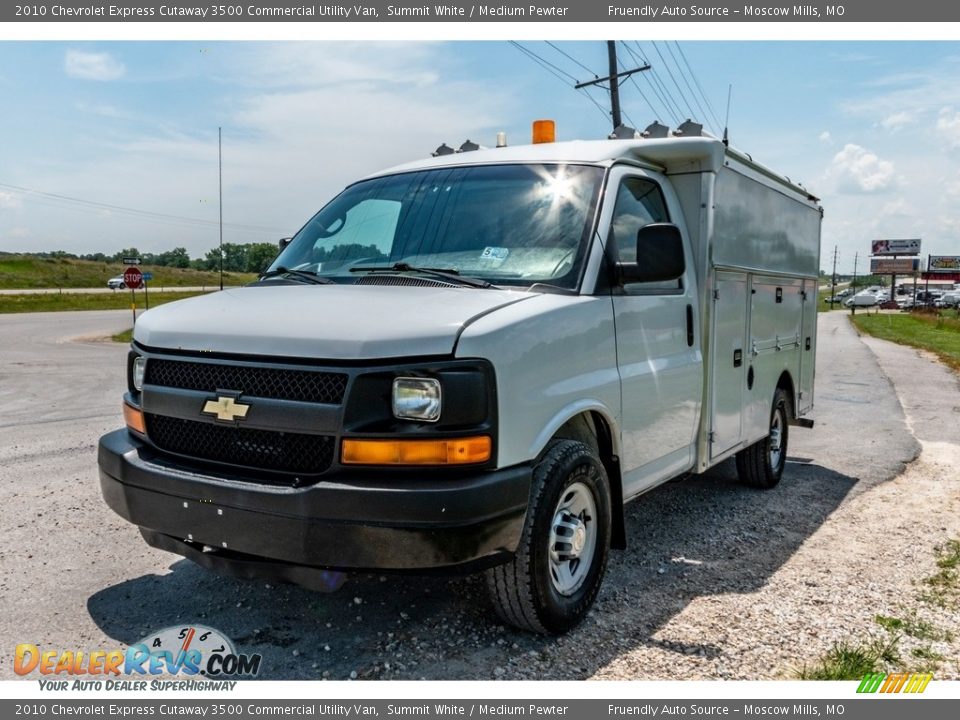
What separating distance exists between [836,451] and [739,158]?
14.2 ft

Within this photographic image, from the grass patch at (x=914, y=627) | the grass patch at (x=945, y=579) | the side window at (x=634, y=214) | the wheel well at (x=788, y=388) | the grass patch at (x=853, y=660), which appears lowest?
the grass patch at (x=945, y=579)

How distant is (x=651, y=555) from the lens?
15.9 ft

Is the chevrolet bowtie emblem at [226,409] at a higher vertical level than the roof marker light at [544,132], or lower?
lower

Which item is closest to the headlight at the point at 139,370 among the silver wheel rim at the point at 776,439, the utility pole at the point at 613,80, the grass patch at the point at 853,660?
the grass patch at the point at 853,660

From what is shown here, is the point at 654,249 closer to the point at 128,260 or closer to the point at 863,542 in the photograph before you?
the point at 863,542

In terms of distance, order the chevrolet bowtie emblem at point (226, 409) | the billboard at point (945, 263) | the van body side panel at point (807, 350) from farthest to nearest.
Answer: the billboard at point (945, 263)
the van body side panel at point (807, 350)
the chevrolet bowtie emblem at point (226, 409)

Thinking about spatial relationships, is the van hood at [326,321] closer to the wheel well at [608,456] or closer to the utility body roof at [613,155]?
the wheel well at [608,456]

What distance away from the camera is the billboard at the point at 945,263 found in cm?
10819

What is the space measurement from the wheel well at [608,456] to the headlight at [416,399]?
1036mm

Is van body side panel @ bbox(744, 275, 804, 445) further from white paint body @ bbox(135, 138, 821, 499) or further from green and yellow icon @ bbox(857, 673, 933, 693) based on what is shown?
green and yellow icon @ bbox(857, 673, 933, 693)

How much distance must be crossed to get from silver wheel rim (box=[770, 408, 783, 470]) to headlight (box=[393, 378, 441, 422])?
15.0 feet

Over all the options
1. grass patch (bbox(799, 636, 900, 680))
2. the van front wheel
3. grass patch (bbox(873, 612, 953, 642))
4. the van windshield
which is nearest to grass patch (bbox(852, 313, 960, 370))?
grass patch (bbox(873, 612, 953, 642))

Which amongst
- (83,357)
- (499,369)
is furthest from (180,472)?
(83,357)

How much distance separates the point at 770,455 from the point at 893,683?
3436mm
